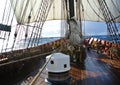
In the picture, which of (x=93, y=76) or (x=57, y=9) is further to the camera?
(x=57, y=9)

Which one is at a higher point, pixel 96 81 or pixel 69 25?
pixel 69 25

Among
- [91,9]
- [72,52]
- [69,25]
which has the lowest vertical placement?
[72,52]

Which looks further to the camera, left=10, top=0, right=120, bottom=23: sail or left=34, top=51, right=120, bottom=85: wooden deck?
left=10, top=0, right=120, bottom=23: sail

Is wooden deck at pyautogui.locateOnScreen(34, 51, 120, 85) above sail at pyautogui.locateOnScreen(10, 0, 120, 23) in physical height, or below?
below

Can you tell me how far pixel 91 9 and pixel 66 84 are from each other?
1054 centimetres

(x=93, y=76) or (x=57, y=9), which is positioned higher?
(x=57, y=9)

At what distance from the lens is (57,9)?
41.5ft

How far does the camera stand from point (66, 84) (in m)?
3.03

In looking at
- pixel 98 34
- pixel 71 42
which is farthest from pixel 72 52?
pixel 98 34

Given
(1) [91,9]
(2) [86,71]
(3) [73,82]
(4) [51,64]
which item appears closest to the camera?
(4) [51,64]

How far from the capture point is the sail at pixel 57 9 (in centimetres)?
1096

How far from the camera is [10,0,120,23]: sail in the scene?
1096 centimetres

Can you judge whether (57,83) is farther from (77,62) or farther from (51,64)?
(77,62)

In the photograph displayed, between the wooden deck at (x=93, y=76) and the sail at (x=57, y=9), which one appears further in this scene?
the sail at (x=57, y=9)
